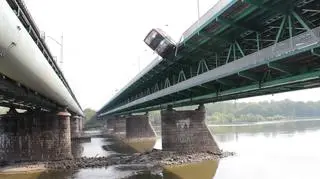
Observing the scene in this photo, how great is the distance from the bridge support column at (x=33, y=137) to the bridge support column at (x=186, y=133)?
35.6 ft

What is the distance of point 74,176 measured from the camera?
3080cm

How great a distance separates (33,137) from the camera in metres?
40.4

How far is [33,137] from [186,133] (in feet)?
52.5

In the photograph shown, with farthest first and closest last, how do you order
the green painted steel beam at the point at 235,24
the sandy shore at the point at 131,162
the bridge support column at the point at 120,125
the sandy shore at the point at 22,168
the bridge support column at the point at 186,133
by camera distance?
the bridge support column at the point at 120,125 → the bridge support column at the point at 186,133 → the sandy shore at the point at 131,162 → the sandy shore at the point at 22,168 → the green painted steel beam at the point at 235,24

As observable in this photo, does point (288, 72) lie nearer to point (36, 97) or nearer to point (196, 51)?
point (196, 51)

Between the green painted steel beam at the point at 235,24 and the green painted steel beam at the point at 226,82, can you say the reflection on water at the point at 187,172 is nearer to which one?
the green painted steel beam at the point at 226,82

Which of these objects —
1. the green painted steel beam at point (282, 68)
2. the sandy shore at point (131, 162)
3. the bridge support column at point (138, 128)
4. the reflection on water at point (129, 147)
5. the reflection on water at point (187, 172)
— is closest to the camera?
the green painted steel beam at point (282, 68)

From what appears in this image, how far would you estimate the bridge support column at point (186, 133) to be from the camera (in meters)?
43.5

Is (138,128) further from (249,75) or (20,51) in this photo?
(20,51)

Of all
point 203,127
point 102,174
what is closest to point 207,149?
point 203,127

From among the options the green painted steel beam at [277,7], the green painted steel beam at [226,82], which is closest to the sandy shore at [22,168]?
the green painted steel beam at [226,82]

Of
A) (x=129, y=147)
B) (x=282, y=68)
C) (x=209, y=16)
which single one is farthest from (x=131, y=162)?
(x=129, y=147)

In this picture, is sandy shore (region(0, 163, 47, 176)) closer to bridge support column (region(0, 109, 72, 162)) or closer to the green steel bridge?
bridge support column (region(0, 109, 72, 162))

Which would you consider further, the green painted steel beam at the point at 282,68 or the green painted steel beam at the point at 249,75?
the green painted steel beam at the point at 249,75
